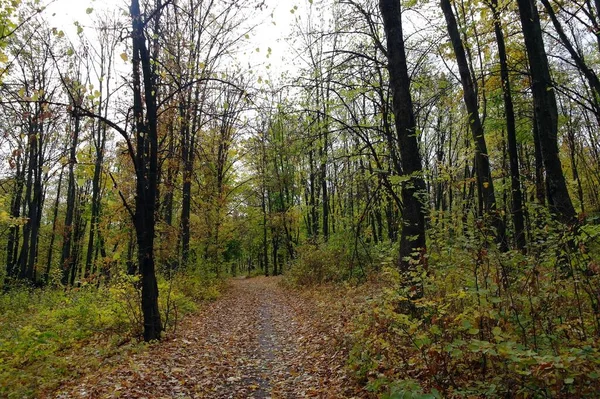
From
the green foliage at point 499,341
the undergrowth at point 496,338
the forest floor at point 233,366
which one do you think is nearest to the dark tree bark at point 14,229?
the forest floor at point 233,366

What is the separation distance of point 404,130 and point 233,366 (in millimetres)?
5391

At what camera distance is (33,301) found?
624 inches

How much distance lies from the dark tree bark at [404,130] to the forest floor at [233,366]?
2418mm

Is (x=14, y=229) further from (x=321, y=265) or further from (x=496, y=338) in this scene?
(x=496, y=338)

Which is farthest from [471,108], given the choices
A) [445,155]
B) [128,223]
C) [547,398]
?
[445,155]

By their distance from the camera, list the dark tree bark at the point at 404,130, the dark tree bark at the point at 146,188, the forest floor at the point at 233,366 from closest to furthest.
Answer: the forest floor at the point at 233,366 → the dark tree bark at the point at 404,130 → the dark tree bark at the point at 146,188

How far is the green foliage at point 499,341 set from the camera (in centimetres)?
310

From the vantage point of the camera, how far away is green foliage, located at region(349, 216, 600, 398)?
3100 millimetres

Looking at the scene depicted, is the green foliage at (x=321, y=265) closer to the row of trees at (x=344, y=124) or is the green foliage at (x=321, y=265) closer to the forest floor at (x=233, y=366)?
the row of trees at (x=344, y=124)

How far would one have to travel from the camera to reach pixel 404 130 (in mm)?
6852

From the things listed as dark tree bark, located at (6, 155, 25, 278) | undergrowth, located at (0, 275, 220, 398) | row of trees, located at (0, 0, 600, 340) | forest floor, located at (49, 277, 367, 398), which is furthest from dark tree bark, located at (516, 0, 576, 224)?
dark tree bark, located at (6, 155, 25, 278)

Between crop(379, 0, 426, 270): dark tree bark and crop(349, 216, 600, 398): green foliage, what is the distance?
1.27 metres

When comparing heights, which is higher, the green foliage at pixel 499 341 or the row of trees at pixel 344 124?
the row of trees at pixel 344 124

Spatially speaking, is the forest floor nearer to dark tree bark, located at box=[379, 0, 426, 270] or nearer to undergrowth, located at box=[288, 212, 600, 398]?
undergrowth, located at box=[288, 212, 600, 398]
